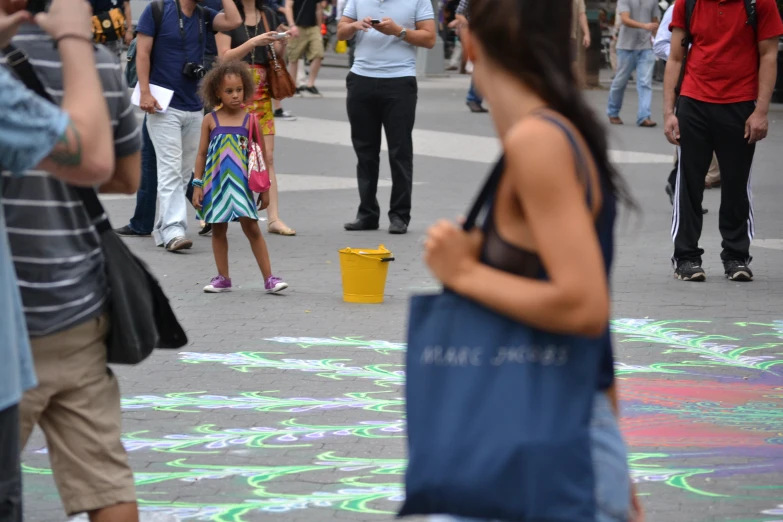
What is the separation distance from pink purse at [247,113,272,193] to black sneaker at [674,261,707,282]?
9.42 ft

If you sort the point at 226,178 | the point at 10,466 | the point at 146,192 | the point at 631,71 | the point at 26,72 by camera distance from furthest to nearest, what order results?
1. the point at 631,71
2. the point at 146,192
3. the point at 226,178
4. the point at 26,72
5. the point at 10,466

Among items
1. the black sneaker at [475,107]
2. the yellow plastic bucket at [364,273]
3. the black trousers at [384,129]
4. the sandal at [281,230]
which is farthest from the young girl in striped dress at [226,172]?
the black sneaker at [475,107]

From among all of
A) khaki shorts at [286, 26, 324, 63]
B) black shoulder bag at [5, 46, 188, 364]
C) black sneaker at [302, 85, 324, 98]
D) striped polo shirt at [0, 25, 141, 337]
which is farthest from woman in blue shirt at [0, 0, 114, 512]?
black sneaker at [302, 85, 324, 98]

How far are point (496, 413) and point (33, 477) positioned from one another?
286cm

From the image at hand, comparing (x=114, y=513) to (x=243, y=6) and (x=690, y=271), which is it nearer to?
(x=690, y=271)

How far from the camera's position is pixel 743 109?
8.08m

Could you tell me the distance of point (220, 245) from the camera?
7.78 meters

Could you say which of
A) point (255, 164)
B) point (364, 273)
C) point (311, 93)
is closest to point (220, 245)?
point (255, 164)

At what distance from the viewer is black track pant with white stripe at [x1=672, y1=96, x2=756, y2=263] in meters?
8.11

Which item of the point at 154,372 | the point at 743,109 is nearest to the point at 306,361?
the point at 154,372

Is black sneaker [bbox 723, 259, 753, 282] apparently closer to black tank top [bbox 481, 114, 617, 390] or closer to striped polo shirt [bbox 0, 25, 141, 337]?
striped polo shirt [bbox 0, 25, 141, 337]

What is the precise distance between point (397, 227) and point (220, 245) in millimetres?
2562

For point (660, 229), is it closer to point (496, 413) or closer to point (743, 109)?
point (743, 109)

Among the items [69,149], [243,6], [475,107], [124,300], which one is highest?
[69,149]
